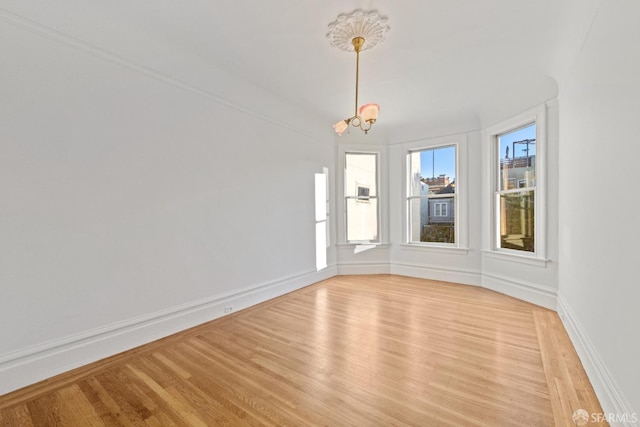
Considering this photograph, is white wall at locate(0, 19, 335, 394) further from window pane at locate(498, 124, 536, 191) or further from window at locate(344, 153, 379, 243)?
window pane at locate(498, 124, 536, 191)

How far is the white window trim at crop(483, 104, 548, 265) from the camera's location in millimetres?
3584

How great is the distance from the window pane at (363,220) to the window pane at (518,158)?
215 cm

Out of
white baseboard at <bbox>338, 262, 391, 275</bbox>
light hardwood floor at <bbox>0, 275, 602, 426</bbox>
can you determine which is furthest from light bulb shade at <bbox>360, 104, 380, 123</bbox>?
white baseboard at <bbox>338, 262, 391, 275</bbox>

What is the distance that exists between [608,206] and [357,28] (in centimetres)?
227

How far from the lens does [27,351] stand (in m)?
2.03

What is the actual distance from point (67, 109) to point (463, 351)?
3.75 m

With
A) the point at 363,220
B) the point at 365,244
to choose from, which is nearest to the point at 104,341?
the point at 365,244

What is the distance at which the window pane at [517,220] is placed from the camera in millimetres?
3891

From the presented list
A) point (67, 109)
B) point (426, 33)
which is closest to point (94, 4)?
point (67, 109)

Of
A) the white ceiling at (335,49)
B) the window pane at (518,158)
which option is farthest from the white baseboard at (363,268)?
the white ceiling at (335,49)

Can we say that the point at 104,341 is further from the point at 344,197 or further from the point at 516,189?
the point at 516,189

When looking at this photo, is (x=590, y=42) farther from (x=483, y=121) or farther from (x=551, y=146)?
(x=483, y=121)

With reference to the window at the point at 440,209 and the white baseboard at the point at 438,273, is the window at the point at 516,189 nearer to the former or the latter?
the white baseboard at the point at 438,273

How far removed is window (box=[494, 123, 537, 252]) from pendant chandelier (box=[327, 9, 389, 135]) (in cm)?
264
